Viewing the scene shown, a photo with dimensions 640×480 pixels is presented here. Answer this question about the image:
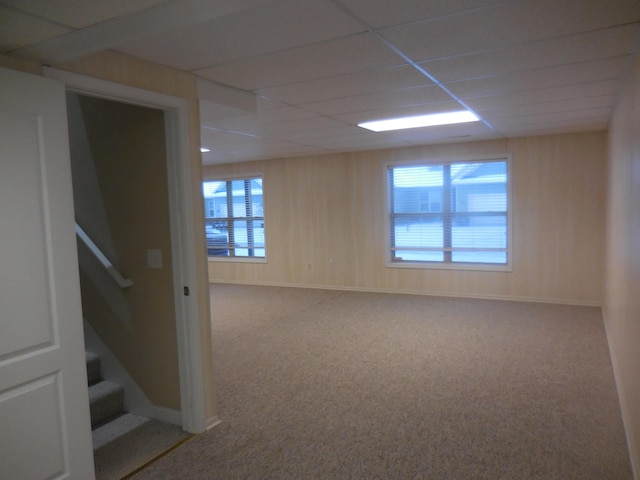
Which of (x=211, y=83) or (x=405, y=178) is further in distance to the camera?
(x=405, y=178)

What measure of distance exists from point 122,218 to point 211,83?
1115 millimetres

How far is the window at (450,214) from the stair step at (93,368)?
4.65m

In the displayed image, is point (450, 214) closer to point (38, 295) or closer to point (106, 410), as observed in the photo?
point (106, 410)

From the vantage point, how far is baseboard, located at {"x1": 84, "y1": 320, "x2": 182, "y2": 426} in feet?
10.0

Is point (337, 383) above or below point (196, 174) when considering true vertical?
below

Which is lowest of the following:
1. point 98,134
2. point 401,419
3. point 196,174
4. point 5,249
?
point 401,419

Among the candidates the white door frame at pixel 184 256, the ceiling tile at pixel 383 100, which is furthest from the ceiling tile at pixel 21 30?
the ceiling tile at pixel 383 100

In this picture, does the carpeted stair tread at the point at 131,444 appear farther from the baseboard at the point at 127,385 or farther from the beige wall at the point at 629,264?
the beige wall at the point at 629,264

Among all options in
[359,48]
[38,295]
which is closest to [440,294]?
[359,48]

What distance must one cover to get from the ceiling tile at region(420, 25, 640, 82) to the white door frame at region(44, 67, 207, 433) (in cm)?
155

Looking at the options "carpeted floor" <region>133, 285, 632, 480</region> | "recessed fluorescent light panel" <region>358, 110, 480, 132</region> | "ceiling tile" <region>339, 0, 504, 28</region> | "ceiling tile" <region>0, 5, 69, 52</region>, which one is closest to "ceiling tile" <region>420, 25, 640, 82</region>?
"ceiling tile" <region>339, 0, 504, 28</region>

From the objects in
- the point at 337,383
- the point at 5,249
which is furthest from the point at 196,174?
the point at 337,383

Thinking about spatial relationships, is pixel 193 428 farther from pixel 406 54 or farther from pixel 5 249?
pixel 406 54

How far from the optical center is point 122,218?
3137 mm
